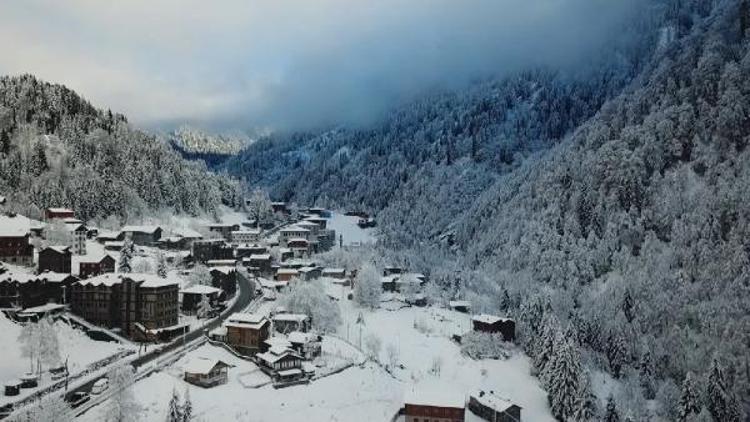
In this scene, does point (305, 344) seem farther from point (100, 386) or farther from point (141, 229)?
point (141, 229)

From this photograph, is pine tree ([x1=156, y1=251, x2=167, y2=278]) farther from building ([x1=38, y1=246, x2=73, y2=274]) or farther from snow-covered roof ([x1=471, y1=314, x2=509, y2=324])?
snow-covered roof ([x1=471, y1=314, x2=509, y2=324])

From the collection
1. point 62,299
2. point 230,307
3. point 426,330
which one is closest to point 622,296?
point 426,330

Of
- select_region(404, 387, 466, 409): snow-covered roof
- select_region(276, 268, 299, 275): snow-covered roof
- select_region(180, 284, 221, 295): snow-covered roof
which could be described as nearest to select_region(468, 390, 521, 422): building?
select_region(404, 387, 466, 409): snow-covered roof

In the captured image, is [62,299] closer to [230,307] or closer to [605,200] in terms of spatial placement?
[230,307]

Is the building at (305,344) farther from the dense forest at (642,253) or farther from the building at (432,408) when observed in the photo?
the dense forest at (642,253)

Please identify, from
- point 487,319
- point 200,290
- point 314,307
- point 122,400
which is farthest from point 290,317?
point 122,400

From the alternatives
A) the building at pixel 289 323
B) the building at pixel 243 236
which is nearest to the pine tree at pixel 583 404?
the building at pixel 289 323

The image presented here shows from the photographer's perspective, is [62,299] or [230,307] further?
[230,307]
